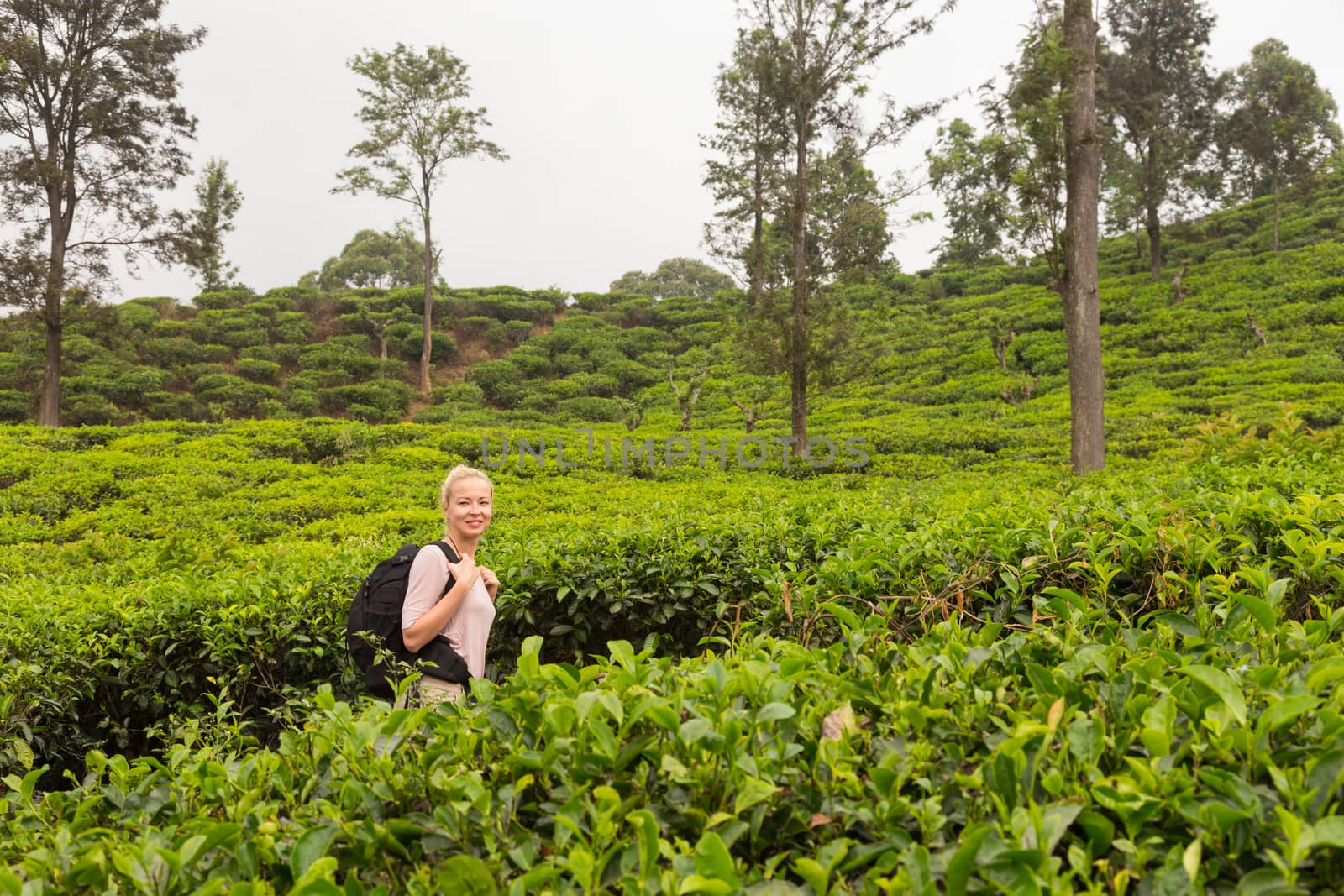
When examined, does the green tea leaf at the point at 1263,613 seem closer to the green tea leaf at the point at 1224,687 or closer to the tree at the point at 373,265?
the green tea leaf at the point at 1224,687

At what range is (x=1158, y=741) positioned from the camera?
3.69 feet

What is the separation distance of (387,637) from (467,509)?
54cm

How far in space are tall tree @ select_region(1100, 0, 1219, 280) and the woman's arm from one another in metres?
25.7

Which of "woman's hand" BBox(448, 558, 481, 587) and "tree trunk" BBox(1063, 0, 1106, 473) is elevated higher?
"tree trunk" BBox(1063, 0, 1106, 473)

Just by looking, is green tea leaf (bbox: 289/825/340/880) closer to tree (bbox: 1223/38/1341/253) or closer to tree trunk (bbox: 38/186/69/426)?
tree trunk (bbox: 38/186/69/426)

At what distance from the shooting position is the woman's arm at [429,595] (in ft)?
8.66

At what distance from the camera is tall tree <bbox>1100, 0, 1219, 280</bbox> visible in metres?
23.0

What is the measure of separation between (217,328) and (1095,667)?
28.0 m

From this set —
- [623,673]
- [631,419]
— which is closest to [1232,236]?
[631,419]

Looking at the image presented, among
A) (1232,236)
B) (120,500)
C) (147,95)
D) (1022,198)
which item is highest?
(147,95)

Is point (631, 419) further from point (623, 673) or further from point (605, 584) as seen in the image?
point (623, 673)

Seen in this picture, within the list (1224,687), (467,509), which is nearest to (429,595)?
(467,509)

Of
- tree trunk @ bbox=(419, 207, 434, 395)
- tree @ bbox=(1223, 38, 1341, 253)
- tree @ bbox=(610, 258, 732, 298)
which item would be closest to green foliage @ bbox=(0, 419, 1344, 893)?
tree trunk @ bbox=(419, 207, 434, 395)

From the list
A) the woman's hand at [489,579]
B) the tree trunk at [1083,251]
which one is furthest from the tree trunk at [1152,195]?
the woman's hand at [489,579]
